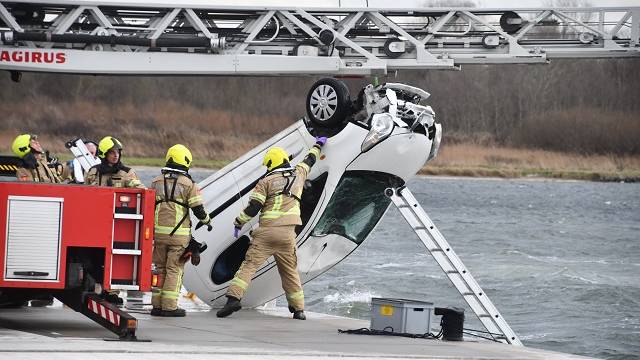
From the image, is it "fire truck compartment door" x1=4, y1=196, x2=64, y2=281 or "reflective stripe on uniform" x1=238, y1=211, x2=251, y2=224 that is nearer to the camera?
"fire truck compartment door" x1=4, y1=196, x2=64, y2=281

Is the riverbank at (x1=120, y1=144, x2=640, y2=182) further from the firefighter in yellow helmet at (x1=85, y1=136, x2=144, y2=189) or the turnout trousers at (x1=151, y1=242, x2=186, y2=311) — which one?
the firefighter in yellow helmet at (x1=85, y1=136, x2=144, y2=189)

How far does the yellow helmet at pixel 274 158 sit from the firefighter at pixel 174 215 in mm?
718

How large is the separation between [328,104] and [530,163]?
26.0m

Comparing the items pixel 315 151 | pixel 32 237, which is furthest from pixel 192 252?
pixel 32 237

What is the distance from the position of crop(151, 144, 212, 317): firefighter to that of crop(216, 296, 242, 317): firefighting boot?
1.71 ft

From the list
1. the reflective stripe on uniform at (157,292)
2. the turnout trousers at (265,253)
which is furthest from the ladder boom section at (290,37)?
the reflective stripe on uniform at (157,292)

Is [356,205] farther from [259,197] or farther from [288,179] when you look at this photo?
[259,197]

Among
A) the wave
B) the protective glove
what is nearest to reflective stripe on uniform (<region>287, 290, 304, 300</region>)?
the protective glove

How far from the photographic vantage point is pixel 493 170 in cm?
4272

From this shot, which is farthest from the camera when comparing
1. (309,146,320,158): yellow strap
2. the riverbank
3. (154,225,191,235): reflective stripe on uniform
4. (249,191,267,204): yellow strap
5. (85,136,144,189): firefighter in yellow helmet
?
the riverbank

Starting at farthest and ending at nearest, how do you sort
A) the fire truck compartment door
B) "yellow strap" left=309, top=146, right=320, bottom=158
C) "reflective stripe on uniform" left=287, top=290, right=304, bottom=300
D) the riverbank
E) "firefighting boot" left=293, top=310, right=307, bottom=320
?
the riverbank
"firefighting boot" left=293, top=310, right=307, bottom=320
"reflective stripe on uniform" left=287, top=290, right=304, bottom=300
"yellow strap" left=309, top=146, right=320, bottom=158
the fire truck compartment door

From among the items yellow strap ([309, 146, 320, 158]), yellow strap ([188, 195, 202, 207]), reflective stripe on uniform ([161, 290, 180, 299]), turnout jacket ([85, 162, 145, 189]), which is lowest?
reflective stripe on uniform ([161, 290, 180, 299])

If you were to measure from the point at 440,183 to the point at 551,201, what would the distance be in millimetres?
5022

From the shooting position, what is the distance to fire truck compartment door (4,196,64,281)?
10.7 meters
